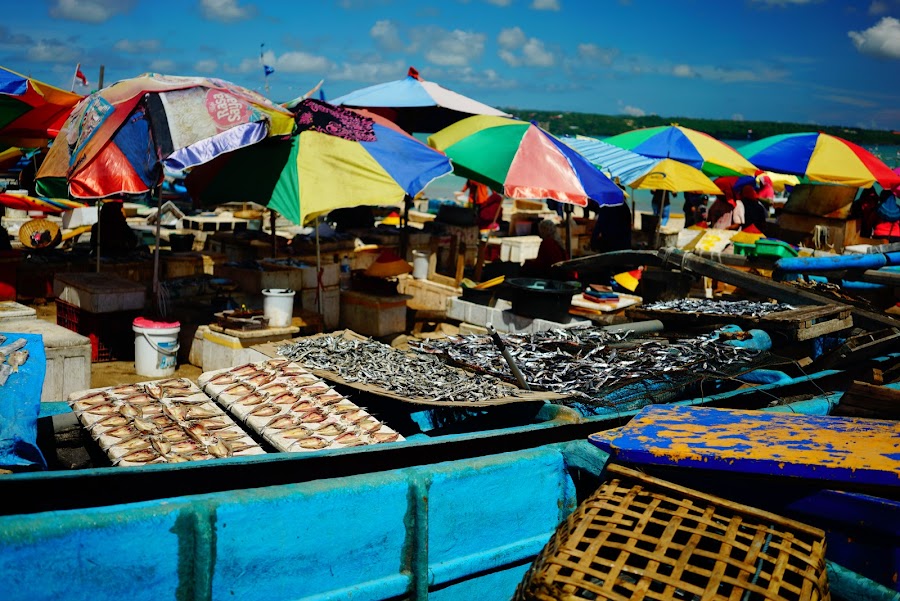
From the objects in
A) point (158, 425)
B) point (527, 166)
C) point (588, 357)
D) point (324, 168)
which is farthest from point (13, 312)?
point (527, 166)

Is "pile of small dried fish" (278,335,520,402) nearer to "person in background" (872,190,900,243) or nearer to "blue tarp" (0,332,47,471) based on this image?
"blue tarp" (0,332,47,471)

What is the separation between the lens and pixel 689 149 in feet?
42.4

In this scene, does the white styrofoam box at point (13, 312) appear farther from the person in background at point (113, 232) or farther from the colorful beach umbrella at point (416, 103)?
the colorful beach umbrella at point (416, 103)

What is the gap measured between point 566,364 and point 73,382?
389cm

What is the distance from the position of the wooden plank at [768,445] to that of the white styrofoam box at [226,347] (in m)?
4.53

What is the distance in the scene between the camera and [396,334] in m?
9.02

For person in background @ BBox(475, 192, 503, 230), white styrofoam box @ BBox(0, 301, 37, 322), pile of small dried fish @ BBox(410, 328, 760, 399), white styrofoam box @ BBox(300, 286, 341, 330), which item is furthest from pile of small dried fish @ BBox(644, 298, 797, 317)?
person in background @ BBox(475, 192, 503, 230)

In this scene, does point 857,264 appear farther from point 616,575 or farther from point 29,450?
point 29,450

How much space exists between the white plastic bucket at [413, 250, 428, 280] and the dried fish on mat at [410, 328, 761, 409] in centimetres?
517

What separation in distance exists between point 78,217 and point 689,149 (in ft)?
33.7

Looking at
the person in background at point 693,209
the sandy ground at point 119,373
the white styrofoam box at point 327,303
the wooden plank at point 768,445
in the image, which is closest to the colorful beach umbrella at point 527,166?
the white styrofoam box at point 327,303

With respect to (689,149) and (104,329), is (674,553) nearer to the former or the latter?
(104,329)

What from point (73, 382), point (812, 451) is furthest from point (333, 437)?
point (73, 382)

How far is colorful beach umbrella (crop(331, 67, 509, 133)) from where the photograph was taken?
1186 cm
